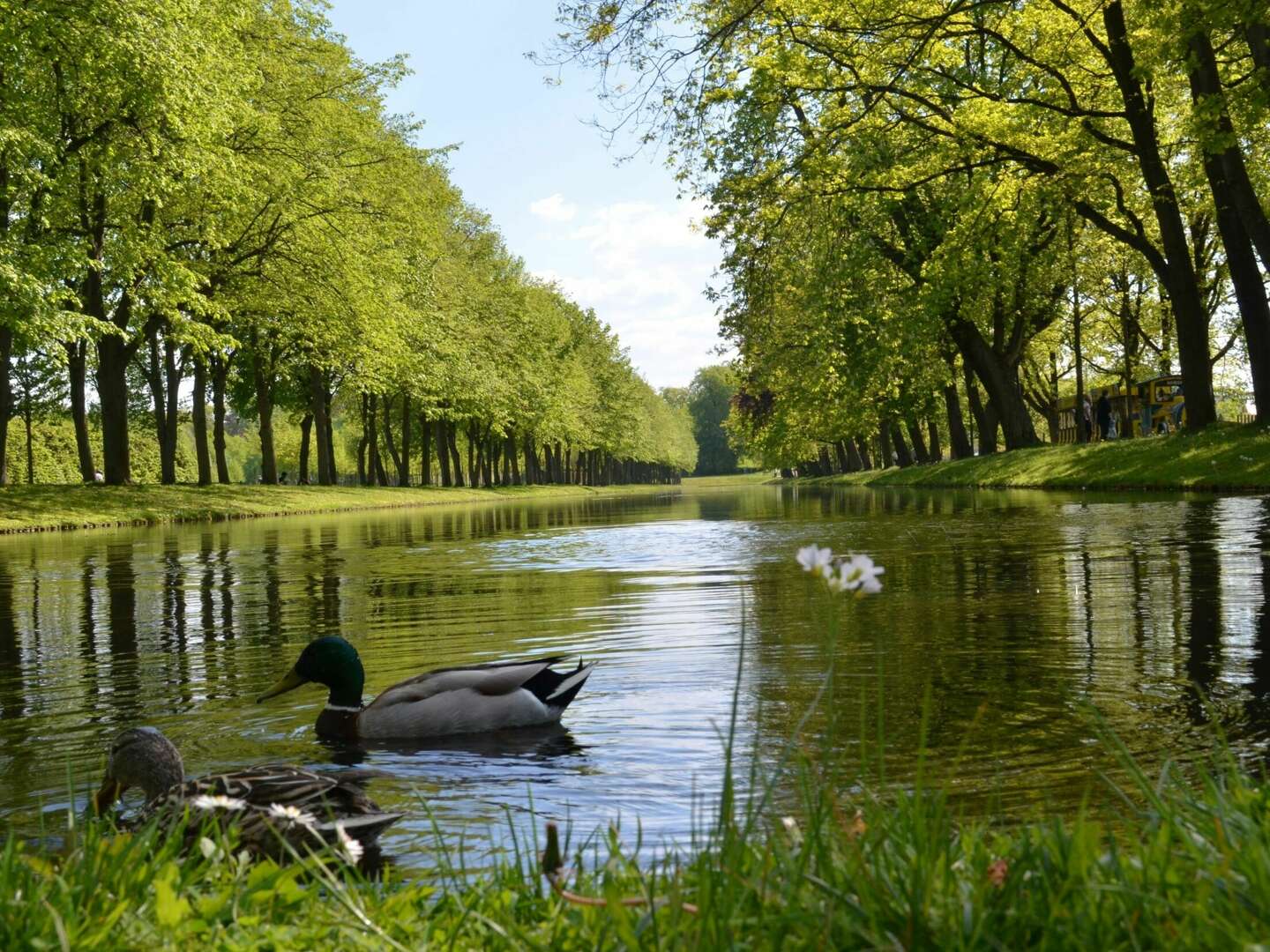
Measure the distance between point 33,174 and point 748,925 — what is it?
28574 millimetres

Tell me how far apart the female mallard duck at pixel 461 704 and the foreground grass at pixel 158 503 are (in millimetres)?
25243

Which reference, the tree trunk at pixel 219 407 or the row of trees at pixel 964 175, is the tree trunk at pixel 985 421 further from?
the tree trunk at pixel 219 407

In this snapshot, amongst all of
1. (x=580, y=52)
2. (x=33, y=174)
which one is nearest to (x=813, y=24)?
(x=580, y=52)

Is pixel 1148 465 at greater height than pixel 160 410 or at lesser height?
lesser

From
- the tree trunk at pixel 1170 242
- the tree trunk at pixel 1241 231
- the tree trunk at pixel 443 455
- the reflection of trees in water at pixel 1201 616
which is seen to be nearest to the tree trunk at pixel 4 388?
the tree trunk at pixel 1170 242

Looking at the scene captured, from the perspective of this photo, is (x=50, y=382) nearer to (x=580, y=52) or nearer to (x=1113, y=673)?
(x=580, y=52)

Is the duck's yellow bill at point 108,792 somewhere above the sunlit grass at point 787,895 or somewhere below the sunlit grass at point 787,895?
below

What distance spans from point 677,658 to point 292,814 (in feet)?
16.8

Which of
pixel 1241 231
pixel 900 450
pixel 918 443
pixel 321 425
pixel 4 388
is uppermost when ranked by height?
pixel 1241 231

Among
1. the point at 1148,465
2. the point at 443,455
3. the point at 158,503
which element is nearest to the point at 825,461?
the point at 443,455

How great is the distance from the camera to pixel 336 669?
7.04 metres

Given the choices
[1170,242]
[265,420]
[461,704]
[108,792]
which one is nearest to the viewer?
[108,792]

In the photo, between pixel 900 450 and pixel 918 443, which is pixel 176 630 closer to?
pixel 918 443

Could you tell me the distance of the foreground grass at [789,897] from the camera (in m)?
2.35
